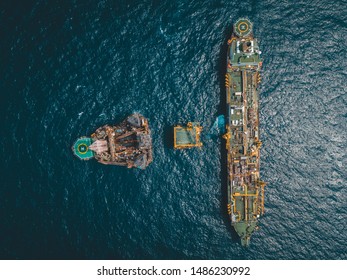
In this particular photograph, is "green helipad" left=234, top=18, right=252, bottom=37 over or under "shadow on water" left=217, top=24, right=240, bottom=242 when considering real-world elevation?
over

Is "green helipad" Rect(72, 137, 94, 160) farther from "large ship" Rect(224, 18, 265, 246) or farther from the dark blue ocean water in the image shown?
"large ship" Rect(224, 18, 265, 246)

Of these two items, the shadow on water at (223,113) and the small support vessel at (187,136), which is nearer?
the small support vessel at (187,136)

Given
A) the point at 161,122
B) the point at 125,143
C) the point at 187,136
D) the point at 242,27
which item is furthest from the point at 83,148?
the point at 242,27

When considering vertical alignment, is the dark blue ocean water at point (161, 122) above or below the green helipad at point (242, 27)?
below

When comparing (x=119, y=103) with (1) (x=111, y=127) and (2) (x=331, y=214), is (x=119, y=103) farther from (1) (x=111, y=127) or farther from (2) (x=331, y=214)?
(2) (x=331, y=214)

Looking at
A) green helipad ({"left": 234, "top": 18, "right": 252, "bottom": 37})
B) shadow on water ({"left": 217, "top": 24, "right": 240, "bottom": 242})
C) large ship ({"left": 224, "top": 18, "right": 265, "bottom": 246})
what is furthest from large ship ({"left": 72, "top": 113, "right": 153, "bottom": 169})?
green helipad ({"left": 234, "top": 18, "right": 252, "bottom": 37})

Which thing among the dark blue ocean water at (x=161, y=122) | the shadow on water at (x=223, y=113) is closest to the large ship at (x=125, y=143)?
the dark blue ocean water at (x=161, y=122)

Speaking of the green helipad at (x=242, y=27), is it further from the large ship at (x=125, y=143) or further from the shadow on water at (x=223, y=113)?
the large ship at (x=125, y=143)
